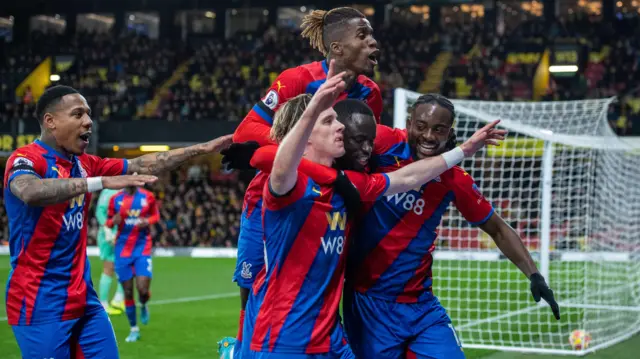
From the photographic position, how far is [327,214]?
12.9ft

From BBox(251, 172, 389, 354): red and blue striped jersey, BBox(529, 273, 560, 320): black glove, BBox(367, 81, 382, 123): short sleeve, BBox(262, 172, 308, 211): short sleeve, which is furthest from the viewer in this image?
BBox(367, 81, 382, 123): short sleeve

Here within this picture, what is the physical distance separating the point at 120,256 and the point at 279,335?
8.02m

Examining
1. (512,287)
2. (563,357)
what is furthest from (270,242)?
(512,287)

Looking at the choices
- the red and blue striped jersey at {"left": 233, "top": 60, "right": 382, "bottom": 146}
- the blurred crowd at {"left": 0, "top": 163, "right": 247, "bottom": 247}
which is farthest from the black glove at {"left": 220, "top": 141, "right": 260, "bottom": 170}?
the blurred crowd at {"left": 0, "top": 163, "right": 247, "bottom": 247}

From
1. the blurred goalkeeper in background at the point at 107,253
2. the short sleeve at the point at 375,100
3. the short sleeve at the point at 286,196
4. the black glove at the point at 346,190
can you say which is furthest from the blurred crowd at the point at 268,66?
the short sleeve at the point at 286,196

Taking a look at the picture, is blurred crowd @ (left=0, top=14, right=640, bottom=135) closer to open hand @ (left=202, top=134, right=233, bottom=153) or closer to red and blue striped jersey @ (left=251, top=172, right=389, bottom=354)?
open hand @ (left=202, top=134, right=233, bottom=153)

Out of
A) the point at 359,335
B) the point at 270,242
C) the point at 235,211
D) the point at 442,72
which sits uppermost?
the point at 442,72

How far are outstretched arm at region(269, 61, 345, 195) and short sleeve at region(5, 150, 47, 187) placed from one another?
1.90m

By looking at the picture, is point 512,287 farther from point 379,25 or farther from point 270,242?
point 379,25

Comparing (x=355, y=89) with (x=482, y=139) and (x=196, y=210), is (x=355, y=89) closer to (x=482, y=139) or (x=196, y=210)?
(x=482, y=139)

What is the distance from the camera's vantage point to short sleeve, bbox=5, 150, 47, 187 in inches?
193

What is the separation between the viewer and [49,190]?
4715 millimetres

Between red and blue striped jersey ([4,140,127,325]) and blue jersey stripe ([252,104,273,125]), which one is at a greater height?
blue jersey stripe ([252,104,273,125])

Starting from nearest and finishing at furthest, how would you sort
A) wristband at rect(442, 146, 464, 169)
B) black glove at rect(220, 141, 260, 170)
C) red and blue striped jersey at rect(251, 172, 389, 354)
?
1. red and blue striped jersey at rect(251, 172, 389, 354)
2. wristband at rect(442, 146, 464, 169)
3. black glove at rect(220, 141, 260, 170)
